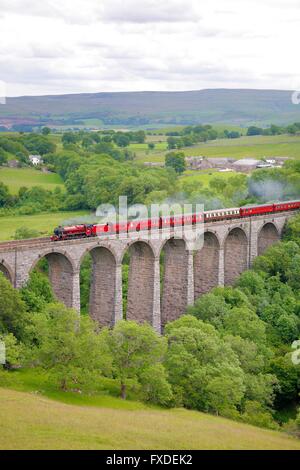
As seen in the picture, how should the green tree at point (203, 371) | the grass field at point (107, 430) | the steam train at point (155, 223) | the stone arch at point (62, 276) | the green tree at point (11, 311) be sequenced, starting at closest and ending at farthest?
1. the grass field at point (107, 430)
2. the green tree at point (203, 371)
3. the green tree at point (11, 311)
4. the stone arch at point (62, 276)
5. the steam train at point (155, 223)

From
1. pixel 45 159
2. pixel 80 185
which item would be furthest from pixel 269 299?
pixel 45 159

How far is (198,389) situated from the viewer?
49.9 meters

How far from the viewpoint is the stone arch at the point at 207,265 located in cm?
7200

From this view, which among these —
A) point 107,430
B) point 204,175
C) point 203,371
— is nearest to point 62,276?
point 203,371

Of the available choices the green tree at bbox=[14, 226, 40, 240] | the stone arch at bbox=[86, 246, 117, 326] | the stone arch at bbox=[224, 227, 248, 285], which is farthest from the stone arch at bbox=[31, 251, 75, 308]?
the green tree at bbox=[14, 226, 40, 240]

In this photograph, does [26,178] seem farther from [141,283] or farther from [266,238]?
[141,283]

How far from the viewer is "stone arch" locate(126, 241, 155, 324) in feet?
211

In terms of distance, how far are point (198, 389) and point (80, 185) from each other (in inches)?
3163

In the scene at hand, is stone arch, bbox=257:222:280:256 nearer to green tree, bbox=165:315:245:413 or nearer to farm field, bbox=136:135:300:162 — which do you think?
green tree, bbox=165:315:245:413

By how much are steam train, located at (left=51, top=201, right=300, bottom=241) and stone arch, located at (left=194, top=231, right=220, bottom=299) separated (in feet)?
7.97

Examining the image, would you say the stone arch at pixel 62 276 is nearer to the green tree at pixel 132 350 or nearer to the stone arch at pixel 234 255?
the green tree at pixel 132 350

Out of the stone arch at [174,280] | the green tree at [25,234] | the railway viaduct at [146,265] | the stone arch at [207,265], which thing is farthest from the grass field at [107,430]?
the green tree at [25,234]

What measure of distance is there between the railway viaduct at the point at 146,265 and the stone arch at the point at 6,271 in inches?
0.9

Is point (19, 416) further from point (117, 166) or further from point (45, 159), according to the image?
point (45, 159)
